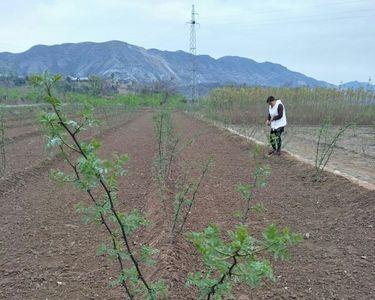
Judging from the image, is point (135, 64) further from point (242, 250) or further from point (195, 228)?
point (242, 250)

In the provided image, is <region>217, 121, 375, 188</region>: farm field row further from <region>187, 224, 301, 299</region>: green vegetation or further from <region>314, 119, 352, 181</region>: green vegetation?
<region>187, 224, 301, 299</region>: green vegetation

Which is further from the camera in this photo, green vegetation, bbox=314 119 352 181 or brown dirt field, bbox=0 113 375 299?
green vegetation, bbox=314 119 352 181

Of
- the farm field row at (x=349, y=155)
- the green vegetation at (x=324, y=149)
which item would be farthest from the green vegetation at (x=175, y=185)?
the green vegetation at (x=324, y=149)

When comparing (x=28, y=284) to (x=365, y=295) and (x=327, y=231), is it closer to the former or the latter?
(x=365, y=295)

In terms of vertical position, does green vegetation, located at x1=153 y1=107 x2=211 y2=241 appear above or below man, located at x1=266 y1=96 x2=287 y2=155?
below

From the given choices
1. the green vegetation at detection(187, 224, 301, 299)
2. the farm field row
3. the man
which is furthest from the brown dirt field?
the green vegetation at detection(187, 224, 301, 299)

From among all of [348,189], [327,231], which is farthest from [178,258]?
[348,189]

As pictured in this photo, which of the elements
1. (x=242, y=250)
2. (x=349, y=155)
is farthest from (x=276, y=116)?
(x=242, y=250)

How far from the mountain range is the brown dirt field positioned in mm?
111122

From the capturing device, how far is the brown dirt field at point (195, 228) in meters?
3.59

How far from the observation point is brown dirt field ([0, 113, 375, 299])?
3594 mm

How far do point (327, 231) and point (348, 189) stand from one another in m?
1.67

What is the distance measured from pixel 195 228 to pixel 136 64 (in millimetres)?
138115

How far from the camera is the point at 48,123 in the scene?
190cm
